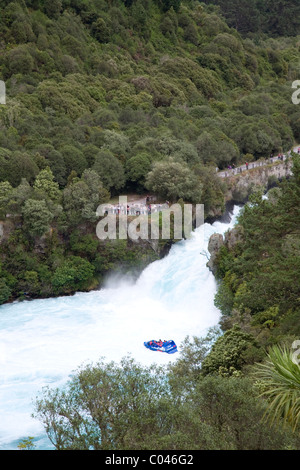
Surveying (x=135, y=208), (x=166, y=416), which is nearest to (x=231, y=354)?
(x=166, y=416)

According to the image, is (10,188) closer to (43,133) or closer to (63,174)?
(63,174)

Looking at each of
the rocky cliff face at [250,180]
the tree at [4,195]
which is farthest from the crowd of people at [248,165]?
the tree at [4,195]

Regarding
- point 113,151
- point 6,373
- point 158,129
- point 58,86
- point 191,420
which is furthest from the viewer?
point 58,86

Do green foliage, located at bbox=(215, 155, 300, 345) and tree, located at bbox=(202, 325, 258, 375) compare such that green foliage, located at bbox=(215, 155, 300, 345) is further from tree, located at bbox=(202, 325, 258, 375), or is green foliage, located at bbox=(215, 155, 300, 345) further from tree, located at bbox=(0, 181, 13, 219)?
tree, located at bbox=(0, 181, 13, 219)

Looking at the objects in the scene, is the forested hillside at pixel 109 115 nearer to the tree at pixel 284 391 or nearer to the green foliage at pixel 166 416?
the green foliage at pixel 166 416

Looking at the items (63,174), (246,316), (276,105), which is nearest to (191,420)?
(246,316)
